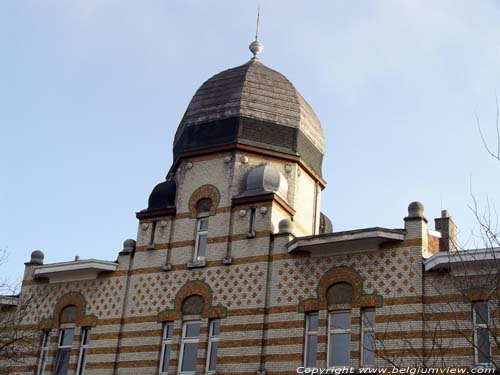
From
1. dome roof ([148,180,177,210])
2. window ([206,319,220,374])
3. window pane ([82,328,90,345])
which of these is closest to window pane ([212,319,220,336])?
window ([206,319,220,374])

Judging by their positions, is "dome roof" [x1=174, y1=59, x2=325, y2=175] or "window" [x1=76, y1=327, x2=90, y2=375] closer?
"window" [x1=76, y1=327, x2=90, y2=375]

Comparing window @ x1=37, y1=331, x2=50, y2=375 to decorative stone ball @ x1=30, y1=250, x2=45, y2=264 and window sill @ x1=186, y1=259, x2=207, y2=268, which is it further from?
window sill @ x1=186, y1=259, x2=207, y2=268

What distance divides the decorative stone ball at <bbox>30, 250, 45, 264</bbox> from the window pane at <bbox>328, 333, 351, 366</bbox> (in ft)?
38.0

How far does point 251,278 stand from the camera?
24.6 meters

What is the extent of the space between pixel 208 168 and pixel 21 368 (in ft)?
30.2

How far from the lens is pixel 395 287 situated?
22281mm

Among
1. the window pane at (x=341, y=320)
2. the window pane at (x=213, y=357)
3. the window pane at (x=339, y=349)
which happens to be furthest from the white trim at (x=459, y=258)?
the window pane at (x=213, y=357)

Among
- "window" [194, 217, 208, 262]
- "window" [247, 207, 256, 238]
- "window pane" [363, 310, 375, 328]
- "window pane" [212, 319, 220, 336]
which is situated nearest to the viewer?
"window pane" [363, 310, 375, 328]

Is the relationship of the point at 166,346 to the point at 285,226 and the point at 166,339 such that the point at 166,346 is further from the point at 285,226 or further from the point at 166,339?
the point at 285,226

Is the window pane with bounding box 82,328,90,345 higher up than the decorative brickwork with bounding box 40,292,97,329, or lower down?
lower down

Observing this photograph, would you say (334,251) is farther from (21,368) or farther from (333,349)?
(21,368)

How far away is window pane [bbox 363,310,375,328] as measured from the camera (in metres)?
22.3

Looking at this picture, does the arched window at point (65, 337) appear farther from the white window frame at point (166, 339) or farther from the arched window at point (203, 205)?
the arched window at point (203, 205)

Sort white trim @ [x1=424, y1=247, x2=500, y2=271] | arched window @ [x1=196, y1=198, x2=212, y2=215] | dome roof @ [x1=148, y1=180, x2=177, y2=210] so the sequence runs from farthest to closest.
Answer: dome roof @ [x1=148, y1=180, x2=177, y2=210], arched window @ [x1=196, y1=198, x2=212, y2=215], white trim @ [x1=424, y1=247, x2=500, y2=271]
